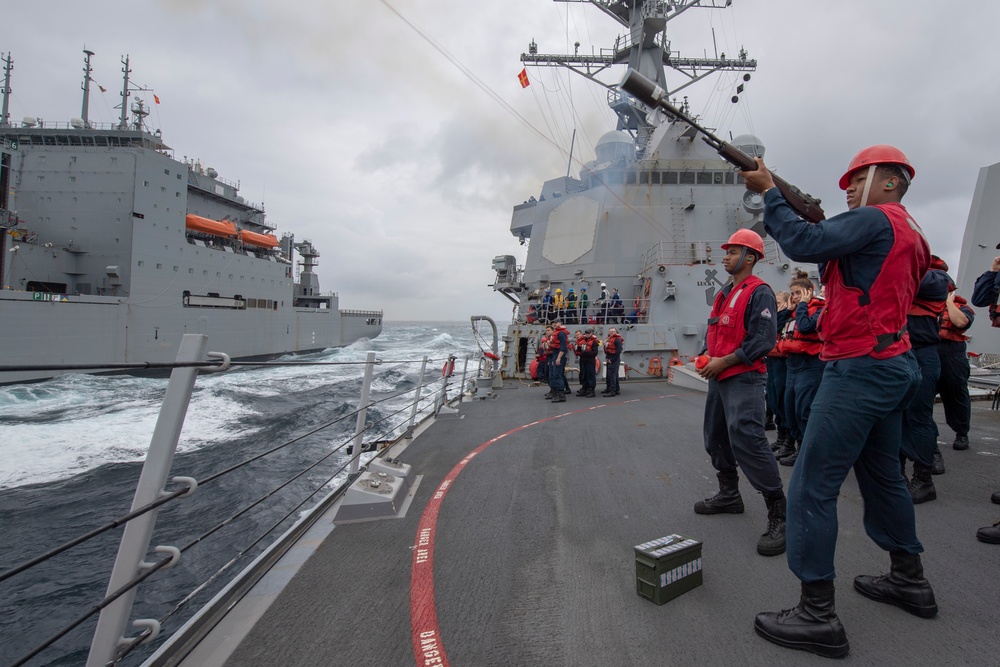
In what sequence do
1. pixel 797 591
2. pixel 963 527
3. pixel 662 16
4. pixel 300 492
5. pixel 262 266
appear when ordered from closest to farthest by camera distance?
pixel 797 591
pixel 963 527
pixel 300 492
pixel 662 16
pixel 262 266

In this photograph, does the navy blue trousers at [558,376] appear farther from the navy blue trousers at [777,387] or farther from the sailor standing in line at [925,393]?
the sailor standing in line at [925,393]

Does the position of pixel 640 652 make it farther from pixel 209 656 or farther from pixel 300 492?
pixel 300 492

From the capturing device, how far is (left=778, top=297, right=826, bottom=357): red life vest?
3.83 meters

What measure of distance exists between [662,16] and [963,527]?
23323 millimetres

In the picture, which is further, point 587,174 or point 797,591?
point 587,174

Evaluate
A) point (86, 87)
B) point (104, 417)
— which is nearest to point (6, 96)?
point (86, 87)

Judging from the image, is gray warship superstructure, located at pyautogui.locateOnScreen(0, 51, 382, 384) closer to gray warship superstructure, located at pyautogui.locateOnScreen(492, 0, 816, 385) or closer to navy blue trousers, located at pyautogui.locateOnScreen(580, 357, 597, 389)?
gray warship superstructure, located at pyautogui.locateOnScreen(492, 0, 816, 385)

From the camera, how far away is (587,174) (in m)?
17.5

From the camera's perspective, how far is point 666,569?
2053mm

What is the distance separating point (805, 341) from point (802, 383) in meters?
0.36

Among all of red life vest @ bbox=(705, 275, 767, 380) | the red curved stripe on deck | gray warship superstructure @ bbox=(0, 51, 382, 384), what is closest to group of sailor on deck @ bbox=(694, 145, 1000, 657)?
red life vest @ bbox=(705, 275, 767, 380)

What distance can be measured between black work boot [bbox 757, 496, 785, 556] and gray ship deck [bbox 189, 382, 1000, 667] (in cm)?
5

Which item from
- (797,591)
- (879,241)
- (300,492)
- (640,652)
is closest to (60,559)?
(300,492)

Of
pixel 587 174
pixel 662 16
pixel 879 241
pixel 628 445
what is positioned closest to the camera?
pixel 879 241
